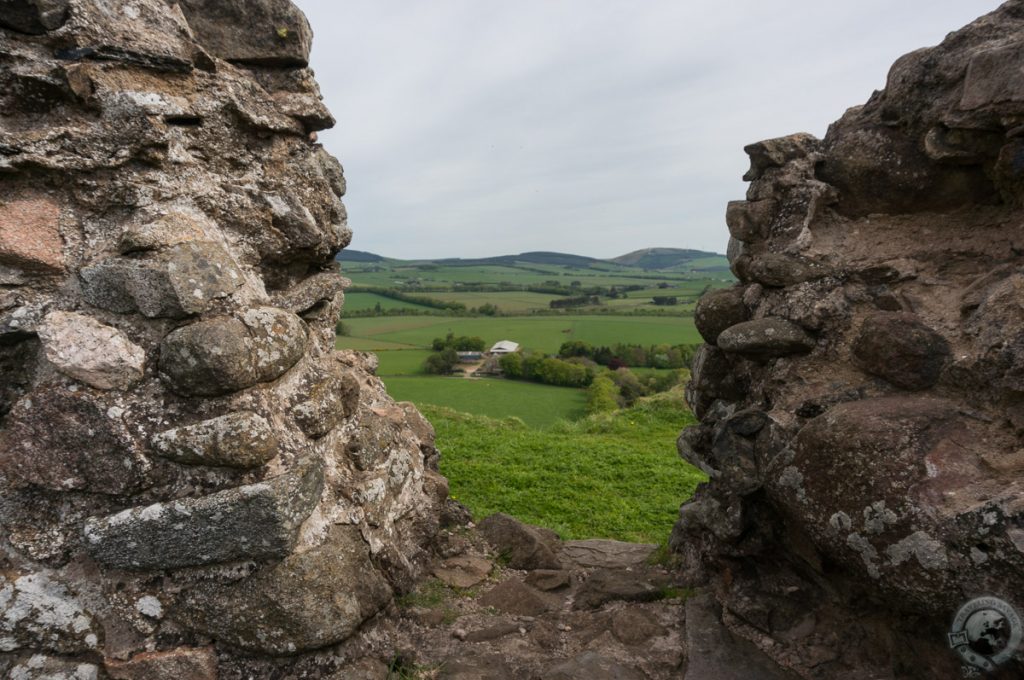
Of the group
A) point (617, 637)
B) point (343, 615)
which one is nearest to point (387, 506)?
point (343, 615)

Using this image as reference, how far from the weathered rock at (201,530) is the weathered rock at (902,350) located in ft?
15.1

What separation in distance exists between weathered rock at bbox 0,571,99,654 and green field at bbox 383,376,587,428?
20699 mm

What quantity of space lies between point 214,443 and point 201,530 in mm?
622

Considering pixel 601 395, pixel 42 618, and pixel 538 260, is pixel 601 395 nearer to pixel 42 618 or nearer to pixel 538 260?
pixel 42 618

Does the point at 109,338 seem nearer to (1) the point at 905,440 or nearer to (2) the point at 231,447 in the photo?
(2) the point at 231,447

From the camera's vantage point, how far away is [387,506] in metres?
6.27

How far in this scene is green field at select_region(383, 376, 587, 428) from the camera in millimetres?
27344

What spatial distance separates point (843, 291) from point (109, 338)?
5922 mm

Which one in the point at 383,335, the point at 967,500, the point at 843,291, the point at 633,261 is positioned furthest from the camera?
the point at 633,261

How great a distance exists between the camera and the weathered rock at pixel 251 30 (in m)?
6.02

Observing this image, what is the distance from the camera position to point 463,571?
7.13 metres

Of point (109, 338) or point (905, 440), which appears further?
point (109, 338)

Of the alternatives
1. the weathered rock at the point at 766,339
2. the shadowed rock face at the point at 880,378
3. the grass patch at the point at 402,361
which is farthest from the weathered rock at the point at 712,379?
the grass patch at the point at 402,361

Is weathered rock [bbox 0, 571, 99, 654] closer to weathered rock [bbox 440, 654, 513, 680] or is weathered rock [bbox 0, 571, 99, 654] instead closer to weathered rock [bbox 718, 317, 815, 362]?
weathered rock [bbox 440, 654, 513, 680]
